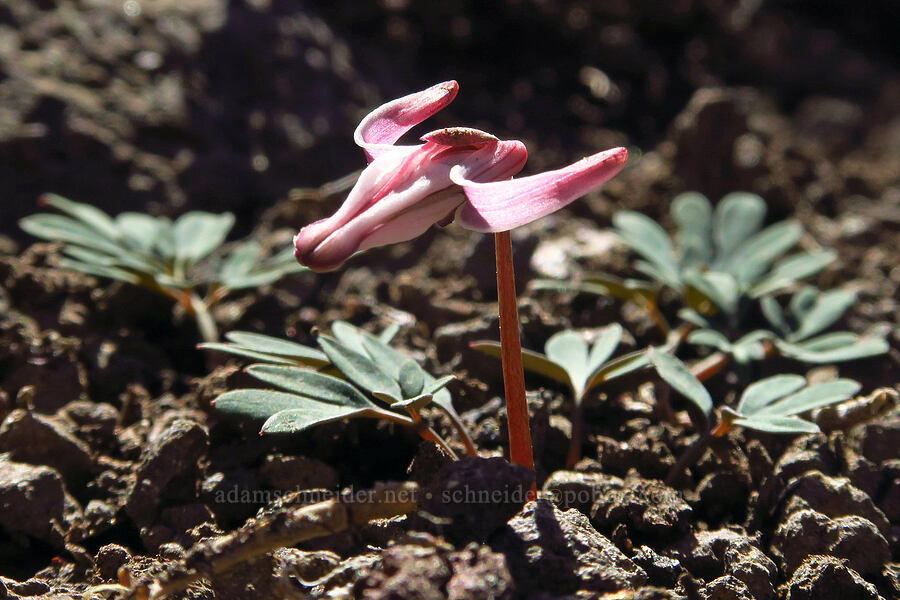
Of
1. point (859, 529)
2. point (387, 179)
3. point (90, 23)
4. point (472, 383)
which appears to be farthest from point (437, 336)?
point (90, 23)

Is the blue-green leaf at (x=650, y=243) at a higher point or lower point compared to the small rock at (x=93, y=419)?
higher

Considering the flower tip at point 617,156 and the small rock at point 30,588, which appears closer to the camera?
the flower tip at point 617,156

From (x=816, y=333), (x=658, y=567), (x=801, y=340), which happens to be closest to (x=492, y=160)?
(x=658, y=567)

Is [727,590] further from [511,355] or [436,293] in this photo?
[436,293]

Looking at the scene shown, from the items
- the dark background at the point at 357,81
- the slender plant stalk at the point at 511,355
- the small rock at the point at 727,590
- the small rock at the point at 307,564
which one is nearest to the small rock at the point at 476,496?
the slender plant stalk at the point at 511,355

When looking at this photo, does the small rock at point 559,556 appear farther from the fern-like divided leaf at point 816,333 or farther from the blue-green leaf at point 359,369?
the fern-like divided leaf at point 816,333

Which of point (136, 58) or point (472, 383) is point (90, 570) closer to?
point (472, 383)
